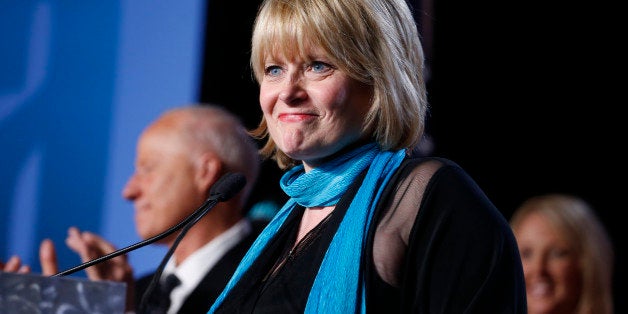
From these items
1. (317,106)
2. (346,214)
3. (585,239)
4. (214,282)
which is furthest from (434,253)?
(585,239)

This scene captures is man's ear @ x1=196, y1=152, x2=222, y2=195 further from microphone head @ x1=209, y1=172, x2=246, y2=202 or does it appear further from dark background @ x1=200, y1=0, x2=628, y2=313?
microphone head @ x1=209, y1=172, x2=246, y2=202

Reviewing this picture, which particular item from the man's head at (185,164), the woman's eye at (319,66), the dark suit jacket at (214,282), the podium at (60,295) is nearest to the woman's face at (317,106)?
the woman's eye at (319,66)

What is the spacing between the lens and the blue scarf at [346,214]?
143cm

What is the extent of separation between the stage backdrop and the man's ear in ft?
1.65

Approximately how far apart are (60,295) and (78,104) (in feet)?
8.19

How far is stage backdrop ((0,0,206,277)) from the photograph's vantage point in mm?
3494

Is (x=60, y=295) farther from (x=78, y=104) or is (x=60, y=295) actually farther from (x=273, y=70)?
(x=78, y=104)

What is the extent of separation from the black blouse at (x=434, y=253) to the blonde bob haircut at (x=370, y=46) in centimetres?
11

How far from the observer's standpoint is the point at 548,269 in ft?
10.2

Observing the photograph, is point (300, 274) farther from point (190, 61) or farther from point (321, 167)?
point (190, 61)

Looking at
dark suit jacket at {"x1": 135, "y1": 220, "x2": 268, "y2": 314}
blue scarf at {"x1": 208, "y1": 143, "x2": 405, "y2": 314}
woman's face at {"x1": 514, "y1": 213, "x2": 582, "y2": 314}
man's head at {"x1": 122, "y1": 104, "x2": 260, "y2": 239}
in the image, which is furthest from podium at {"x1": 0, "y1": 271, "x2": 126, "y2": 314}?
woman's face at {"x1": 514, "y1": 213, "x2": 582, "y2": 314}

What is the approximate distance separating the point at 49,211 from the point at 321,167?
2.13 meters

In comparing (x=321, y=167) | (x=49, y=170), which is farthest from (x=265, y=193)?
(x=321, y=167)

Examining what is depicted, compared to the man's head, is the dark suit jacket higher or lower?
lower
